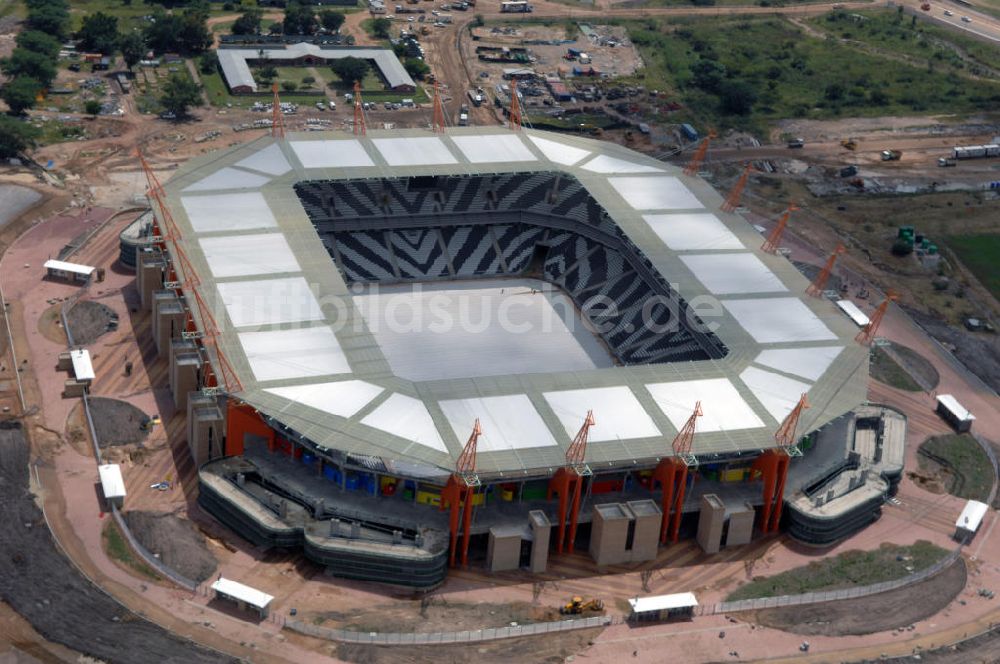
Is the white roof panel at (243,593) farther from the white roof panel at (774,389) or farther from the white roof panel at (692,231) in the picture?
the white roof panel at (692,231)

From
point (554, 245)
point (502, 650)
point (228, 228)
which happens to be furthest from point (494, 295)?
point (502, 650)

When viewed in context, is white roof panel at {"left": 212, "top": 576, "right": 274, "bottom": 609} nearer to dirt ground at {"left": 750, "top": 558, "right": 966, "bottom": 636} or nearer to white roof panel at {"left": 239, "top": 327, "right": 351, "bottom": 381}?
white roof panel at {"left": 239, "top": 327, "right": 351, "bottom": 381}

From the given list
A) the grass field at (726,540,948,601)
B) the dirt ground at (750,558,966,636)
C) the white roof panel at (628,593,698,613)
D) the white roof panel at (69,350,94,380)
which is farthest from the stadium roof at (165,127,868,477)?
the dirt ground at (750,558,966,636)

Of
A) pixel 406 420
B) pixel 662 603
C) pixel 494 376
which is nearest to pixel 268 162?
pixel 494 376

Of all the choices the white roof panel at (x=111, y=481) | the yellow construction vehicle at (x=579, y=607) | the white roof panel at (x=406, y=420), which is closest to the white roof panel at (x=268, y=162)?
the white roof panel at (x=111, y=481)

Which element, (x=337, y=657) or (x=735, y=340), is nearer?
(x=337, y=657)

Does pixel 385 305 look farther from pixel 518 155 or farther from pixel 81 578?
pixel 81 578

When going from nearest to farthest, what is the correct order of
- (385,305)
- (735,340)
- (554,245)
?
(735,340) < (385,305) < (554,245)
